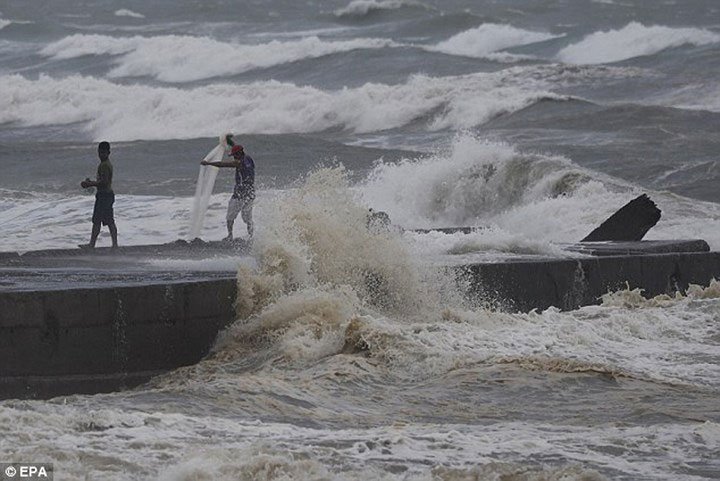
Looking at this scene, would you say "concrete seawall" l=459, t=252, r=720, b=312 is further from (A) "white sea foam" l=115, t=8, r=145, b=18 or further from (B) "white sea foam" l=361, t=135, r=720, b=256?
(A) "white sea foam" l=115, t=8, r=145, b=18

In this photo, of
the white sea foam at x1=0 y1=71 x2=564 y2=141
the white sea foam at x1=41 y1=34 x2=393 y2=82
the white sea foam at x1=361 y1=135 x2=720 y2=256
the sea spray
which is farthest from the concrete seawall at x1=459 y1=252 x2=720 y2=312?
the white sea foam at x1=41 y1=34 x2=393 y2=82

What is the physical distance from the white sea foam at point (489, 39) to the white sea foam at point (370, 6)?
5694mm

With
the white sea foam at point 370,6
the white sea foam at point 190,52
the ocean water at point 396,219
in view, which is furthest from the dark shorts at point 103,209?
the white sea foam at point 370,6

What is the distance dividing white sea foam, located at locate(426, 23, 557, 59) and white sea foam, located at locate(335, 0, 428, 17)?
569 cm

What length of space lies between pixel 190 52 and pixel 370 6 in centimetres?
926

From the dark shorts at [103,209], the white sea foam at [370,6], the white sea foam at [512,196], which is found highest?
the white sea foam at [370,6]

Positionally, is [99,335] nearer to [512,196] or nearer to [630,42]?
[512,196]

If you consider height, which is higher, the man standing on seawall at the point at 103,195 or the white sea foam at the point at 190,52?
the white sea foam at the point at 190,52

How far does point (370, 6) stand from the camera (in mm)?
51438

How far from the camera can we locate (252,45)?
4547cm

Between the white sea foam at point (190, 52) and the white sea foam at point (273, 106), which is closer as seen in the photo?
the white sea foam at point (273, 106)

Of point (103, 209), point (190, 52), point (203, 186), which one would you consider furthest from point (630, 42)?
point (103, 209)

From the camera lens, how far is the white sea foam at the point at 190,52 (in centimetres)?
4122

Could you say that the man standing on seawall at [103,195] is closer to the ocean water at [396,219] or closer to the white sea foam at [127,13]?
the ocean water at [396,219]
